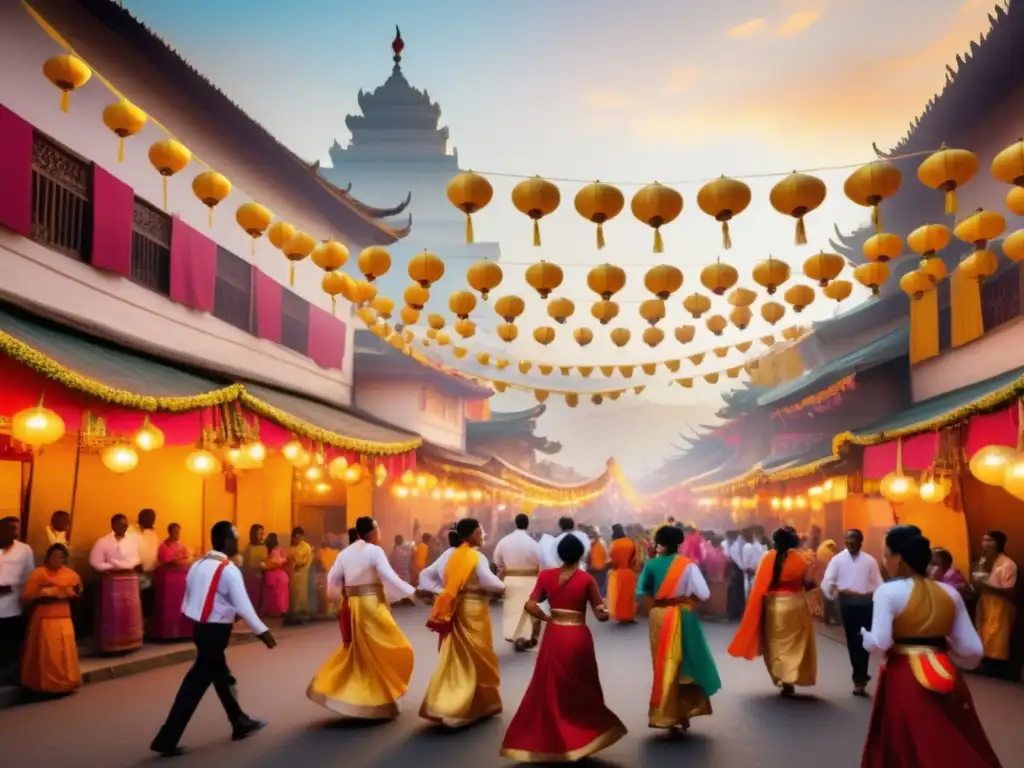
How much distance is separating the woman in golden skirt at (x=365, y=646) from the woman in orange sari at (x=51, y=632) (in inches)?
120

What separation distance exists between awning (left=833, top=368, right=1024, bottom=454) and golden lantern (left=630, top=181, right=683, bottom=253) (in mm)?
3528

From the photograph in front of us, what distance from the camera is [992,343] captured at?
14297mm

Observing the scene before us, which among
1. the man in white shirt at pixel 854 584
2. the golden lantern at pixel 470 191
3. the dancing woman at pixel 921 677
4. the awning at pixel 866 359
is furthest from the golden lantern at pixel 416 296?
the awning at pixel 866 359

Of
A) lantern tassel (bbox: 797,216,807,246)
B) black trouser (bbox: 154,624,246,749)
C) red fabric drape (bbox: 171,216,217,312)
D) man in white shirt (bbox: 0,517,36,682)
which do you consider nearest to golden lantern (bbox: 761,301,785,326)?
lantern tassel (bbox: 797,216,807,246)

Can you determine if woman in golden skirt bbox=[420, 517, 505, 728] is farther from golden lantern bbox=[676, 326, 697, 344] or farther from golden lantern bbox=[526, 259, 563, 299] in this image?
golden lantern bbox=[676, 326, 697, 344]

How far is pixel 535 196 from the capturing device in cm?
954

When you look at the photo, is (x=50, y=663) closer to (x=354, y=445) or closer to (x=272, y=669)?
(x=272, y=669)

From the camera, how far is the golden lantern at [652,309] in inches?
528

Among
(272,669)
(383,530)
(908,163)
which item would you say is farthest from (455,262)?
(272,669)

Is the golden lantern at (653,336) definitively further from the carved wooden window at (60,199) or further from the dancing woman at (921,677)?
the dancing woman at (921,677)

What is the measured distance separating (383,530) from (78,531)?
1159 cm

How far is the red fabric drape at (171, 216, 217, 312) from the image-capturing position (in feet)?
44.5

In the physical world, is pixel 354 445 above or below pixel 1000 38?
below

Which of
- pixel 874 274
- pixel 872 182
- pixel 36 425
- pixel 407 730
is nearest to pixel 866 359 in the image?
pixel 874 274
